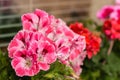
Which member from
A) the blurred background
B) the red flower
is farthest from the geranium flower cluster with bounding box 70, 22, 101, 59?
the blurred background

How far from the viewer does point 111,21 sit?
1.24m

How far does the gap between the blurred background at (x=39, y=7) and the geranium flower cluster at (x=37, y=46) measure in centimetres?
50

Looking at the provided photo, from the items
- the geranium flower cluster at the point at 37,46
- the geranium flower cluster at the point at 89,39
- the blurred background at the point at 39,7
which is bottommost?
the blurred background at the point at 39,7

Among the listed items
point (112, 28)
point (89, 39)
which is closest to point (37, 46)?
point (89, 39)

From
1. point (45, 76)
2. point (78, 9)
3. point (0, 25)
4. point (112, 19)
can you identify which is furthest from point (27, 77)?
point (78, 9)

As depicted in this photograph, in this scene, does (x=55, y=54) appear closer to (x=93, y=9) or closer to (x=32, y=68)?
(x=32, y=68)

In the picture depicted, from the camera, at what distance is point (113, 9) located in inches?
50.4

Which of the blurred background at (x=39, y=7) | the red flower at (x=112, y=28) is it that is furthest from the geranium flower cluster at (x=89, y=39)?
the blurred background at (x=39, y=7)

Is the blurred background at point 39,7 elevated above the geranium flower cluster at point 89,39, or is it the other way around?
the geranium flower cluster at point 89,39

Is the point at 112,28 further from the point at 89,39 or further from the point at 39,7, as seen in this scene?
the point at 39,7

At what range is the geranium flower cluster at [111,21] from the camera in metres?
1.23

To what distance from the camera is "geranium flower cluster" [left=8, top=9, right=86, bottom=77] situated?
82 centimetres

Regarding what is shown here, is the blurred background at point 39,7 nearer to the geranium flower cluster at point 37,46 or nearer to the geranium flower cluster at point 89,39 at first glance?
the geranium flower cluster at point 89,39

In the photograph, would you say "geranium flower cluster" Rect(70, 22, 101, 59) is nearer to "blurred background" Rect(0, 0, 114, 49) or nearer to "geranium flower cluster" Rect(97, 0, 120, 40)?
"geranium flower cluster" Rect(97, 0, 120, 40)
